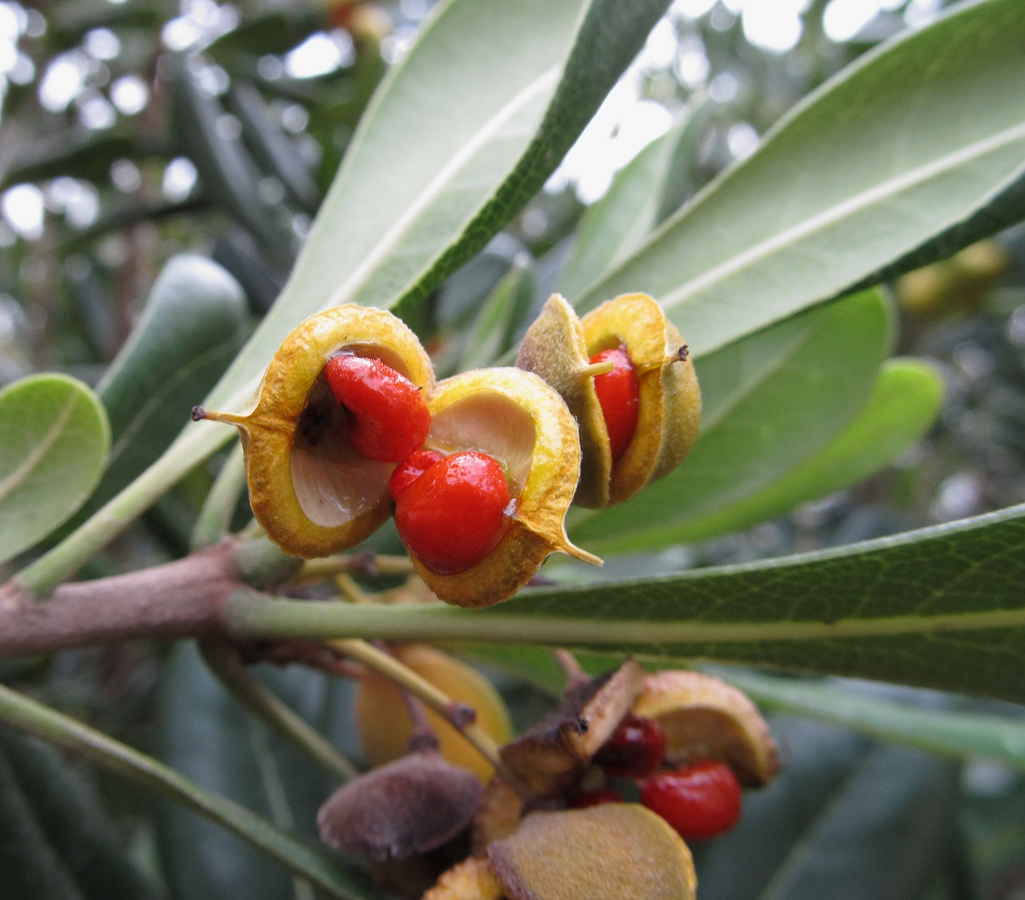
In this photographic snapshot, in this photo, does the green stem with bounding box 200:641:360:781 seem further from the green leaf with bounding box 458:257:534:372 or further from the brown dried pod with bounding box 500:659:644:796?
the green leaf with bounding box 458:257:534:372

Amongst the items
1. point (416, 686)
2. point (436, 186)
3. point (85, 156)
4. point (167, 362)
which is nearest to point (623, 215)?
point (436, 186)

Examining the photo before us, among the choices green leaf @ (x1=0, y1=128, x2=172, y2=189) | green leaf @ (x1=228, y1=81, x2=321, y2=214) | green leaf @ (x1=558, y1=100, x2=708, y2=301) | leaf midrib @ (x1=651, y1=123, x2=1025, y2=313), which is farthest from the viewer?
green leaf @ (x1=0, y1=128, x2=172, y2=189)

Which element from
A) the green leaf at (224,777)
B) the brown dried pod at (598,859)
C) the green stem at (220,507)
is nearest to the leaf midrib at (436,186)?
the green stem at (220,507)

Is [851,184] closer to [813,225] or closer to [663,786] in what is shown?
[813,225]

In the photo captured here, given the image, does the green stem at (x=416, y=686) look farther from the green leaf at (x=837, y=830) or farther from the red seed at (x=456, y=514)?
the green leaf at (x=837, y=830)

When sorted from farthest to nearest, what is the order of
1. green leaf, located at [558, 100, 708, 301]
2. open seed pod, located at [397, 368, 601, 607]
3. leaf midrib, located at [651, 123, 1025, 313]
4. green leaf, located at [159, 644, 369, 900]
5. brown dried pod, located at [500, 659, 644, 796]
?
green leaf, located at [558, 100, 708, 301] → green leaf, located at [159, 644, 369, 900] → leaf midrib, located at [651, 123, 1025, 313] → brown dried pod, located at [500, 659, 644, 796] → open seed pod, located at [397, 368, 601, 607]

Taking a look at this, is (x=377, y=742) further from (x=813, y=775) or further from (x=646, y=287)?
(x=813, y=775)

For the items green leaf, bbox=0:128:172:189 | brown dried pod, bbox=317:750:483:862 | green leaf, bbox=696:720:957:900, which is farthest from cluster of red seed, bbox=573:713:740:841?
green leaf, bbox=0:128:172:189
